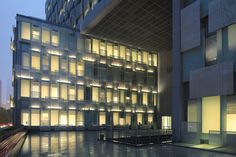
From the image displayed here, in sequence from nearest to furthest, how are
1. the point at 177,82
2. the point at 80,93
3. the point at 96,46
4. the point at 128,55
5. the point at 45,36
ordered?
1. the point at 177,82
2. the point at 45,36
3. the point at 80,93
4. the point at 96,46
5. the point at 128,55

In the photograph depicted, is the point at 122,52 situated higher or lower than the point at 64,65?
higher

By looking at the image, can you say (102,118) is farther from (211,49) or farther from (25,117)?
(211,49)

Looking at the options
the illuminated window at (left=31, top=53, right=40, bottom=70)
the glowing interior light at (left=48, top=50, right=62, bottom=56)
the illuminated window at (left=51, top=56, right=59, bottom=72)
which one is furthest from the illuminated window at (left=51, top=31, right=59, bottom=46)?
the illuminated window at (left=31, top=53, right=40, bottom=70)

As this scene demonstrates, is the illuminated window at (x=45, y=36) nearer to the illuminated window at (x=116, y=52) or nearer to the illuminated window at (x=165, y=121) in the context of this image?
the illuminated window at (x=116, y=52)

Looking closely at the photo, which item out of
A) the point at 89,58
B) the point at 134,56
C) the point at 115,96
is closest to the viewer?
the point at 89,58

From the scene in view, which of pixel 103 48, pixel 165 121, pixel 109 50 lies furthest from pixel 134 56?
pixel 165 121

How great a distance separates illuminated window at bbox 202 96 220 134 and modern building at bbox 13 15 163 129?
1010 inches

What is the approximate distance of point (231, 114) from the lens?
2028 cm

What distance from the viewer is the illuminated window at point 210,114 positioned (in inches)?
897

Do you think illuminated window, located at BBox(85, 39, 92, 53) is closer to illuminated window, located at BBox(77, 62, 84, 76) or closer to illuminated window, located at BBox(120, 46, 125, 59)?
illuminated window, located at BBox(77, 62, 84, 76)

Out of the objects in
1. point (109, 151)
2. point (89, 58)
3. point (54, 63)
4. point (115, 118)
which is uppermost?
point (89, 58)

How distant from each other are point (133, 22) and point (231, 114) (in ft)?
84.6

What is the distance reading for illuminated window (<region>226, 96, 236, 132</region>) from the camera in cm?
2012

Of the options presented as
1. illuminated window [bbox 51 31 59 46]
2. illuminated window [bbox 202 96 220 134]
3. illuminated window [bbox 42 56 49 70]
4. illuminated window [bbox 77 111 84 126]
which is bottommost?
illuminated window [bbox 77 111 84 126]
